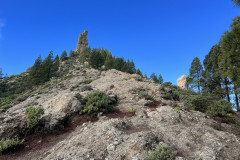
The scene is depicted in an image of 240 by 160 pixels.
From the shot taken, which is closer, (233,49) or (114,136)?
(114,136)

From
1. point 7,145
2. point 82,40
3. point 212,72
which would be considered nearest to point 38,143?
point 7,145

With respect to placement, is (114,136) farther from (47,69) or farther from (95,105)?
(47,69)

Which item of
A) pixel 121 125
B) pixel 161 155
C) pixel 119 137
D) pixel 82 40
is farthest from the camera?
pixel 82 40

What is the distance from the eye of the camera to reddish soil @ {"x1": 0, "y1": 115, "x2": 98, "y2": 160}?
6165mm

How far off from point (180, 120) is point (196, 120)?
142 centimetres

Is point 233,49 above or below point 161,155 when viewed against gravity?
above

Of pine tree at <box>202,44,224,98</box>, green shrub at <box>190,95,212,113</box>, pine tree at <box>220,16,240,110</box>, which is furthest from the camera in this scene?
pine tree at <box>202,44,224,98</box>

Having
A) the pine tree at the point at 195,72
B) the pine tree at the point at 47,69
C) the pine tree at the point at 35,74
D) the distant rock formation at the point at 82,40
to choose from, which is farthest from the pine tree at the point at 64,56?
the pine tree at the point at 195,72

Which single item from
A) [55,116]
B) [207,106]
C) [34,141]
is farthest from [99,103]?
[207,106]

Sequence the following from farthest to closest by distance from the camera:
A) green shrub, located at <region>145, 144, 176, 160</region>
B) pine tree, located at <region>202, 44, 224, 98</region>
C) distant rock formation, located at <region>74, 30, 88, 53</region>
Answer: distant rock formation, located at <region>74, 30, 88, 53</region>, pine tree, located at <region>202, 44, 224, 98</region>, green shrub, located at <region>145, 144, 176, 160</region>

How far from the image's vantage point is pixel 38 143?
730cm

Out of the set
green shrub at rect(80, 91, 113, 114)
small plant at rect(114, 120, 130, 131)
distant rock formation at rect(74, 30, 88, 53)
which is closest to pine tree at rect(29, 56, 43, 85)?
green shrub at rect(80, 91, 113, 114)

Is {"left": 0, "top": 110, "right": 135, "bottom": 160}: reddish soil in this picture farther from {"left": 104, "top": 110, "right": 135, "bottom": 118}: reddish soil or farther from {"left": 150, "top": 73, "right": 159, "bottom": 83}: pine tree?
{"left": 150, "top": 73, "right": 159, "bottom": 83}: pine tree

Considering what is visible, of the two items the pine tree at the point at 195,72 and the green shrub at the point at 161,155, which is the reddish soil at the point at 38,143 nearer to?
the green shrub at the point at 161,155
